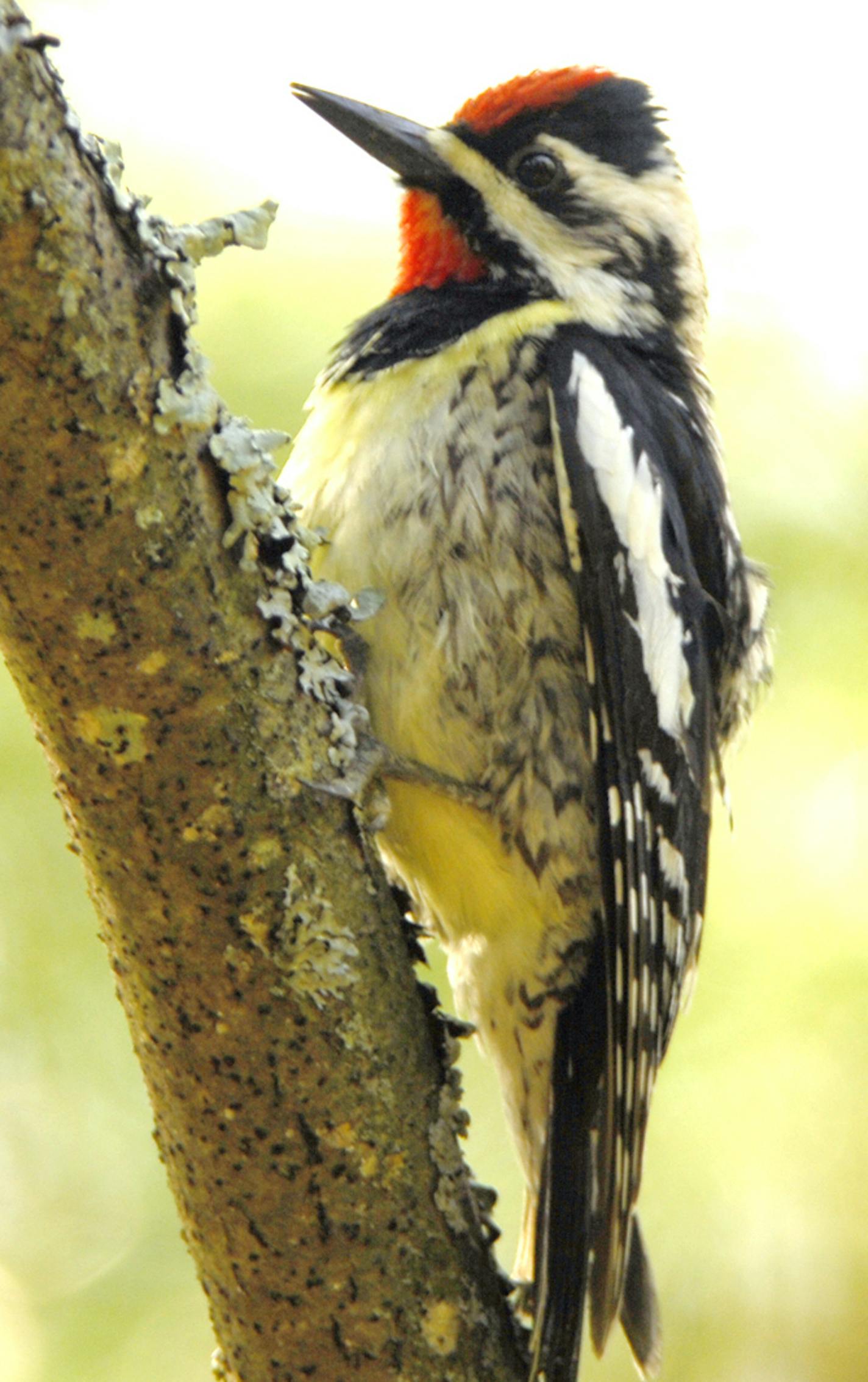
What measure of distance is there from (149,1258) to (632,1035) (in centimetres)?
161

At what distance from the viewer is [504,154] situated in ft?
8.65

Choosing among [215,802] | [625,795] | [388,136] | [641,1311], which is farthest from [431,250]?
[641,1311]

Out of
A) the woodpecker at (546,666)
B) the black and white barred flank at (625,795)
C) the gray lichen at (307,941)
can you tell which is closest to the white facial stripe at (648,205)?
the woodpecker at (546,666)

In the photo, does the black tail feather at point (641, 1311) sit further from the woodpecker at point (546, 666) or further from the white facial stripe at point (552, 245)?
the white facial stripe at point (552, 245)

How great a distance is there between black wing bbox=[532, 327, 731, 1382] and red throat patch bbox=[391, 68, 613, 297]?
0.32m

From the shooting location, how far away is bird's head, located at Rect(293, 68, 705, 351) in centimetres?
254

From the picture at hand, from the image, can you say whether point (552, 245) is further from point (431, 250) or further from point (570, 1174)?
point (570, 1174)

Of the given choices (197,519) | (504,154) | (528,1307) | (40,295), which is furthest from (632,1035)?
(504,154)

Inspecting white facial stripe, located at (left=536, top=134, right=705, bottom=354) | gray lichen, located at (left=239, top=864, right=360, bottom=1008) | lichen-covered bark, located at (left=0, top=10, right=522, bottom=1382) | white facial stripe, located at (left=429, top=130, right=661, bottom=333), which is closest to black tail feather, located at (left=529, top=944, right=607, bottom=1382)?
lichen-covered bark, located at (left=0, top=10, right=522, bottom=1382)

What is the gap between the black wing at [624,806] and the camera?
6.93 ft

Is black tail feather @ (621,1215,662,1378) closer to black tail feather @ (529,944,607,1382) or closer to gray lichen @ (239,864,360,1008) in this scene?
black tail feather @ (529,944,607,1382)

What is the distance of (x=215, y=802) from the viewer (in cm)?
157

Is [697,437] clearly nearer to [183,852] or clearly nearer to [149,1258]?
[183,852]

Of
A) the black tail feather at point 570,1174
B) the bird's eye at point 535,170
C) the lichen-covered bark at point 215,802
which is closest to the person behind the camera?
the lichen-covered bark at point 215,802
